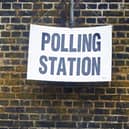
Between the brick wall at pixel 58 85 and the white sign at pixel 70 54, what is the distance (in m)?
0.16

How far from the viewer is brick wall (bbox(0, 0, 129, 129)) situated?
688 cm

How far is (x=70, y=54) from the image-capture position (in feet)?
22.6

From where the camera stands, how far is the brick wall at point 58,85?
22.6ft

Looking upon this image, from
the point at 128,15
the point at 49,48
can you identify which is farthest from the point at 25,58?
the point at 128,15

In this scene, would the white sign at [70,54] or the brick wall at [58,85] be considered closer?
the white sign at [70,54]

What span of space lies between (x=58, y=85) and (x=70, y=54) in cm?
42

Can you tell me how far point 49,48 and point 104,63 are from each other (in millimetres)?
719

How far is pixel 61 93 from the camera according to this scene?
6.94 m

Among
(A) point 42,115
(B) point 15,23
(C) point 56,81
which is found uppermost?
(B) point 15,23

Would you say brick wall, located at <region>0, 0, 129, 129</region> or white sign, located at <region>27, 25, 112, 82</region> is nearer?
white sign, located at <region>27, 25, 112, 82</region>

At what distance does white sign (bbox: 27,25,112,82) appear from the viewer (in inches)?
267

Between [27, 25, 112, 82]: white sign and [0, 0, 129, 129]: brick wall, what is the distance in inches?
6.4

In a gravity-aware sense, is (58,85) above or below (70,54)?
below

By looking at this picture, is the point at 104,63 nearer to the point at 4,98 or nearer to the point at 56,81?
the point at 56,81
